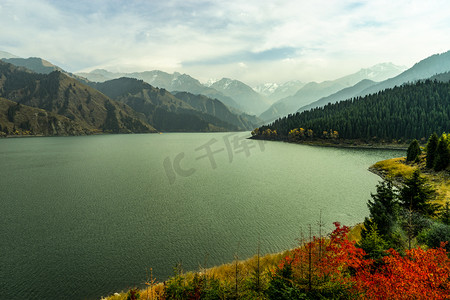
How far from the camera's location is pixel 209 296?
14.4m

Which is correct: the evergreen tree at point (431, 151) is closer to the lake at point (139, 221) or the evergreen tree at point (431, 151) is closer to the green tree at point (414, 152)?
the green tree at point (414, 152)

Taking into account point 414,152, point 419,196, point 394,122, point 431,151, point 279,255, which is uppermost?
point 394,122

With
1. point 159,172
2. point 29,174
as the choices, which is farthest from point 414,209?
point 29,174

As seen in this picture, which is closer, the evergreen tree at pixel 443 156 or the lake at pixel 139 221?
the lake at pixel 139 221

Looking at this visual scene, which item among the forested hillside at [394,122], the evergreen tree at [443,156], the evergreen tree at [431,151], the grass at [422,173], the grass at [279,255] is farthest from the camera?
the forested hillside at [394,122]

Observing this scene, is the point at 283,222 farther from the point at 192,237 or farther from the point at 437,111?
→ the point at 437,111

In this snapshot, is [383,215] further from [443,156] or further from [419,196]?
[443,156]

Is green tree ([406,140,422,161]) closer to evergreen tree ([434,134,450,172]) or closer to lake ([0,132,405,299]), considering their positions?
evergreen tree ([434,134,450,172])

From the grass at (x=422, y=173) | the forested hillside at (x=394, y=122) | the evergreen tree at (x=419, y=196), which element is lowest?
the grass at (x=422, y=173)

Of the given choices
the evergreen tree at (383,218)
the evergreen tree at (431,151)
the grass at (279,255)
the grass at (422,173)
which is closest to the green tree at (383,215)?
the evergreen tree at (383,218)

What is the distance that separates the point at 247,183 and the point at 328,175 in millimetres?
30492

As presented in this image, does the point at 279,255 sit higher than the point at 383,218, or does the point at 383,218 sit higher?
the point at 383,218

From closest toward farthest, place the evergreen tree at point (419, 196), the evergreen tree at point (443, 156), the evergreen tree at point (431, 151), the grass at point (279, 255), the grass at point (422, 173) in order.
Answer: the grass at point (279, 255) < the evergreen tree at point (419, 196) < the grass at point (422, 173) < the evergreen tree at point (443, 156) < the evergreen tree at point (431, 151)

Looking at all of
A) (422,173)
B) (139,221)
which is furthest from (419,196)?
(139,221)
